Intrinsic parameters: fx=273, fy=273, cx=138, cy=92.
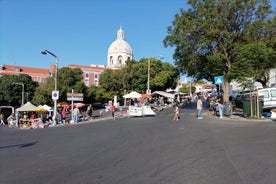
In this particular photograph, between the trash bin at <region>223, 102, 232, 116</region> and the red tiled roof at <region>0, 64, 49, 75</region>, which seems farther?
the red tiled roof at <region>0, 64, 49, 75</region>

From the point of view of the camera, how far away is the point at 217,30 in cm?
2477

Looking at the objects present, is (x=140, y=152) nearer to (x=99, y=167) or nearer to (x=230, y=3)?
(x=99, y=167)

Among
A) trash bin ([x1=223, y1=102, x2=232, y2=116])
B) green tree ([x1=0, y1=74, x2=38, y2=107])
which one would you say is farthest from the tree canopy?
trash bin ([x1=223, y1=102, x2=232, y2=116])

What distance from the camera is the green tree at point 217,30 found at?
25.0 m

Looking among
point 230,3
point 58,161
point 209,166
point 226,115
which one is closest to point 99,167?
point 58,161

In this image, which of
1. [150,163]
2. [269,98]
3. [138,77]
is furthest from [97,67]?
[150,163]

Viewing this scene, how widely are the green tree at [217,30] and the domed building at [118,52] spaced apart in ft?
292

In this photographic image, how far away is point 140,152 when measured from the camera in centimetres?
851

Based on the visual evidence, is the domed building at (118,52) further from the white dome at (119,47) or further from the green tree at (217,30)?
the green tree at (217,30)

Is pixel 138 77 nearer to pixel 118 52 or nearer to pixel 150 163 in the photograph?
pixel 118 52

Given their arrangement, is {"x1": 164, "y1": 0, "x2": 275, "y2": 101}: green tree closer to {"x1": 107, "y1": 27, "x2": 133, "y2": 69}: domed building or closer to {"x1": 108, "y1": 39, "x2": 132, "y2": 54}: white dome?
{"x1": 107, "y1": 27, "x2": 133, "y2": 69}: domed building

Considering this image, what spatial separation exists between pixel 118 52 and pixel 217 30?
311 ft

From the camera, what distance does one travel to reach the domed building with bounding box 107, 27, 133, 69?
11762 centimetres

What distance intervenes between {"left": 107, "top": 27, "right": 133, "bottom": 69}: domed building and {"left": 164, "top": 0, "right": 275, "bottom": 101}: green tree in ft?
292
